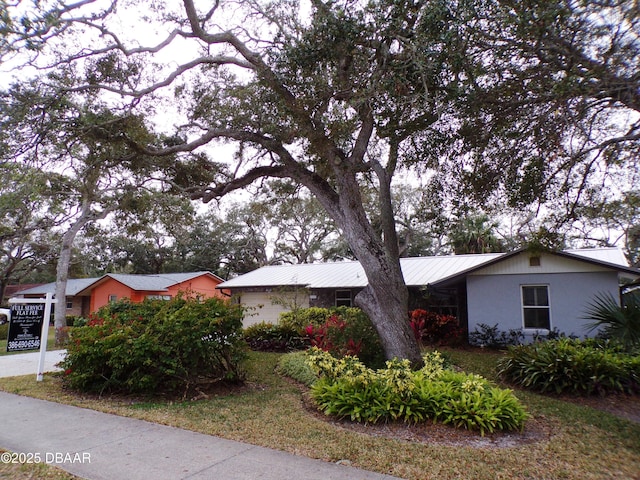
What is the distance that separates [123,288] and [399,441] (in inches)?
1061

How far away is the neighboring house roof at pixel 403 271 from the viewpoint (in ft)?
51.7

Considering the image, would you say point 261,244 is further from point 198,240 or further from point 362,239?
point 362,239

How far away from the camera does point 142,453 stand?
4781 mm

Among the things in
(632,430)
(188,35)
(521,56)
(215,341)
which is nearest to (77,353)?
(215,341)

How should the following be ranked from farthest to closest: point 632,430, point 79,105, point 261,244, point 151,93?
point 261,244 → point 151,93 → point 79,105 → point 632,430

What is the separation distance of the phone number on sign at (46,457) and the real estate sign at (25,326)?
19.2 feet

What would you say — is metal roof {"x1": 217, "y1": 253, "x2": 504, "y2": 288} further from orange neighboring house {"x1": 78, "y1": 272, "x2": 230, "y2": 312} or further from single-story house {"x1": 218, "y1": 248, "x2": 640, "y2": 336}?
orange neighboring house {"x1": 78, "y1": 272, "x2": 230, "y2": 312}

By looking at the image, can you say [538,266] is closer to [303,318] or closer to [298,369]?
[303,318]

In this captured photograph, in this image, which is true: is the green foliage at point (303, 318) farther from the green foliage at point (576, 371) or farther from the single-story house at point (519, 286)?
the green foliage at point (576, 371)

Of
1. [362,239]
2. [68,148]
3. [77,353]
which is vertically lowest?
[77,353]

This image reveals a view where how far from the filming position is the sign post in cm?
956

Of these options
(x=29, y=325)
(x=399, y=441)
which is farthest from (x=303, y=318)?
(x=399, y=441)

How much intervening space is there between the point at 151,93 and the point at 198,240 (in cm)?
3051

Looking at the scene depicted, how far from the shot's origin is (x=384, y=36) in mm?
7773
